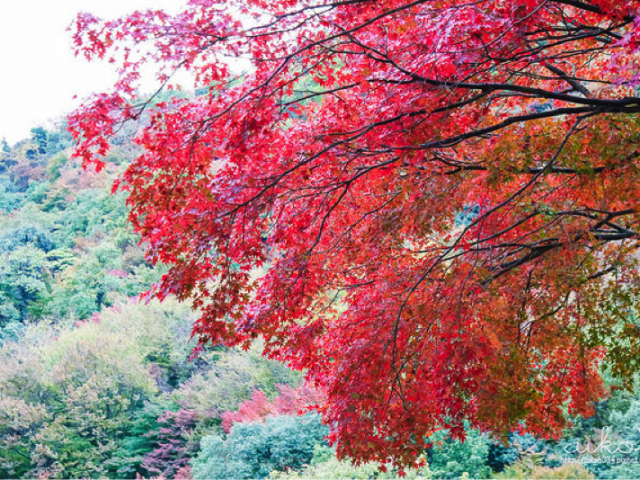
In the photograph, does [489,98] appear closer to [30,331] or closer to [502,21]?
[502,21]

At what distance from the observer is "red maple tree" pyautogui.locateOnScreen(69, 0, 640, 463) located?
2.89 meters

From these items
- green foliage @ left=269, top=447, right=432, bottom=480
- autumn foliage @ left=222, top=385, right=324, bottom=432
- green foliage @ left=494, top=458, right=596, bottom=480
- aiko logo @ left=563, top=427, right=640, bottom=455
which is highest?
autumn foliage @ left=222, top=385, right=324, bottom=432

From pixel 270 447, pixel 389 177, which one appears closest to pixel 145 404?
pixel 270 447

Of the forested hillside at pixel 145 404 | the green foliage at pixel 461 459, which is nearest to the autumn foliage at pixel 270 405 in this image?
the forested hillside at pixel 145 404

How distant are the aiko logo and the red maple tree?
2759mm

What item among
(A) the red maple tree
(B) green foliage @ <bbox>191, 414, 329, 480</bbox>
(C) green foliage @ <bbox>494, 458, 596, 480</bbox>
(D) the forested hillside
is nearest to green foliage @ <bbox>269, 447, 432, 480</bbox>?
(D) the forested hillside

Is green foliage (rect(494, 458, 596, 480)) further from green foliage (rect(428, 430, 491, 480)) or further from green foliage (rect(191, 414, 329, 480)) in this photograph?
green foliage (rect(191, 414, 329, 480))

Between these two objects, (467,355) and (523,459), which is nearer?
(467,355)

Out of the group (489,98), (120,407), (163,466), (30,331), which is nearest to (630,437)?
(489,98)

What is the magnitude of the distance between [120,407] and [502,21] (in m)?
12.6

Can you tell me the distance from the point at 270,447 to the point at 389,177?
6.57 meters

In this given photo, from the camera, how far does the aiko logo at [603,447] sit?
6938mm

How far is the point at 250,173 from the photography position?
11.6ft

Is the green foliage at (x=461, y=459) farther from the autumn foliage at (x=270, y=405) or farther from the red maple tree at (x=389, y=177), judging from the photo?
the red maple tree at (x=389, y=177)
